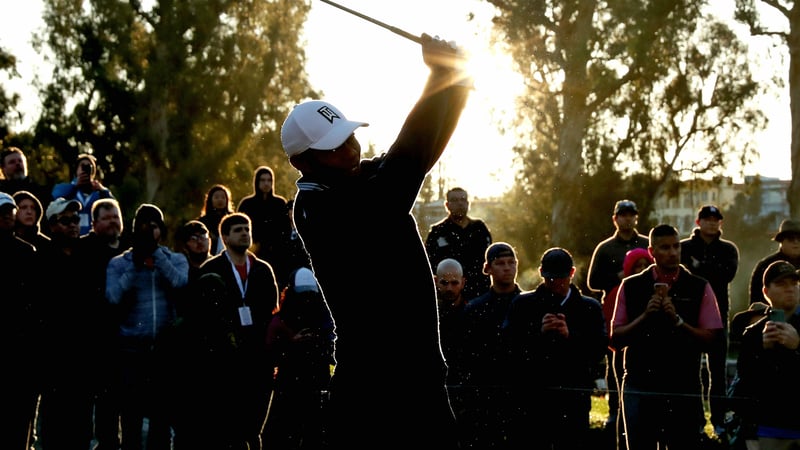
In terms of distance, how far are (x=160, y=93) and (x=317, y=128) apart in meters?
32.2

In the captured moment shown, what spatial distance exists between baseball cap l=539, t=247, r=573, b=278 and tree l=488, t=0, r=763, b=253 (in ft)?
52.8

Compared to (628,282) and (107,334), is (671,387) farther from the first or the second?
(107,334)

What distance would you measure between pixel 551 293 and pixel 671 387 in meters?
1.12

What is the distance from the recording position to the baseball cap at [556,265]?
893 centimetres

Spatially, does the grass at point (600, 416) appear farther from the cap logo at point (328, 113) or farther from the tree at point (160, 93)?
the tree at point (160, 93)

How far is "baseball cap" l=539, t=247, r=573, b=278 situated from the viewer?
8.93 meters

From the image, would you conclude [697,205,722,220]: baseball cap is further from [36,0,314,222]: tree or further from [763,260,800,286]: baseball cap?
[36,0,314,222]: tree

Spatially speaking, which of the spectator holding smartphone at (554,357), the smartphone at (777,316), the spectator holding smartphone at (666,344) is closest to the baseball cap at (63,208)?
the spectator holding smartphone at (554,357)

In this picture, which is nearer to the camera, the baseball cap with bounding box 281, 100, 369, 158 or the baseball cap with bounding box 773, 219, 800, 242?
the baseball cap with bounding box 281, 100, 369, 158

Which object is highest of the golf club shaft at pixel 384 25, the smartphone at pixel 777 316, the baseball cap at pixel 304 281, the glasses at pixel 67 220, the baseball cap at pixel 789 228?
the golf club shaft at pixel 384 25

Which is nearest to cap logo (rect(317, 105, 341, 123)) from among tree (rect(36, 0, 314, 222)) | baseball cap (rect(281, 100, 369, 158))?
baseball cap (rect(281, 100, 369, 158))

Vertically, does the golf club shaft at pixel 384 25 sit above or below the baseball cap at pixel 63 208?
above

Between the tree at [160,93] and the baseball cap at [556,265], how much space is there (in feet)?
86.1

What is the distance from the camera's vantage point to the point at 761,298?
10.2 metres
